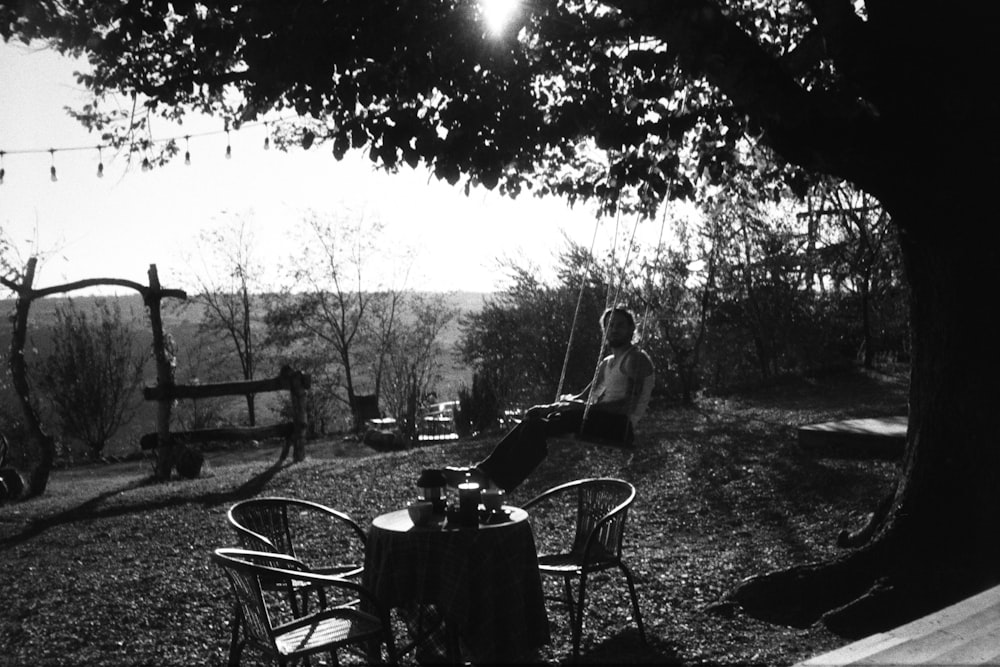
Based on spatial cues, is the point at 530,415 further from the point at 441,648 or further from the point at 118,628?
the point at 118,628

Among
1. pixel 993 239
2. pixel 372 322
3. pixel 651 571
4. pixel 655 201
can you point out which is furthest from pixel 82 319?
pixel 993 239

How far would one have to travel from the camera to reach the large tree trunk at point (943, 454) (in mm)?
4855

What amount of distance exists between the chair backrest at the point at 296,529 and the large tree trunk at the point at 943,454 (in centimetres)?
233

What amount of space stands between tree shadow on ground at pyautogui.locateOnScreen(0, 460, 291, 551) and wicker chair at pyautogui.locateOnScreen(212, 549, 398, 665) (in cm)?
575

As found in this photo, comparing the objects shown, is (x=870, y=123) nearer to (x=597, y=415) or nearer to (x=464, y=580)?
(x=597, y=415)

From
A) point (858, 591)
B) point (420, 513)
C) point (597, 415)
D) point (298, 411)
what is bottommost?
point (858, 591)

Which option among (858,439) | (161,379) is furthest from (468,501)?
(161,379)

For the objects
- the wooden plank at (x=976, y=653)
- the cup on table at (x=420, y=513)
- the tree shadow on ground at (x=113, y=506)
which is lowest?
the tree shadow on ground at (x=113, y=506)

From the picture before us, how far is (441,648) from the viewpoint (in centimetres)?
439

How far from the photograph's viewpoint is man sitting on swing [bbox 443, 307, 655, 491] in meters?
6.18

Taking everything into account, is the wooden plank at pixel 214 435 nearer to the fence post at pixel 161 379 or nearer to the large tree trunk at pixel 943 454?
the fence post at pixel 161 379

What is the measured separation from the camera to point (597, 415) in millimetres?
6586

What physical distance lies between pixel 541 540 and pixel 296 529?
2160 mm

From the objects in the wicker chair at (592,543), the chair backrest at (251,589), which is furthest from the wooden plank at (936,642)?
the chair backrest at (251,589)
